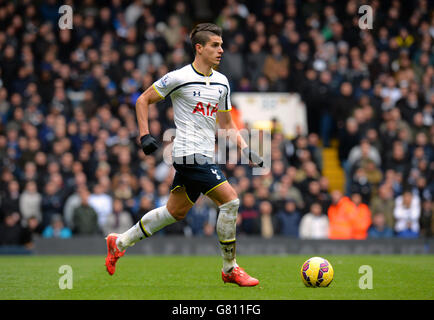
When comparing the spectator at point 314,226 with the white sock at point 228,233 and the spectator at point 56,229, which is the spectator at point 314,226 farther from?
the white sock at point 228,233

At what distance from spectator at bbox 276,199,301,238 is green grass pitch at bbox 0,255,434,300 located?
557 cm

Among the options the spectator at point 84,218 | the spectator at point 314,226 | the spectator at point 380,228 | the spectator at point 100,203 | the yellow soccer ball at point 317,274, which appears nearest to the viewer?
the yellow soccer ball at point 317,274

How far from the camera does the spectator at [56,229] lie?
16812 millimetres

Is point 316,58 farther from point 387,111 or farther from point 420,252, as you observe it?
point 420,252

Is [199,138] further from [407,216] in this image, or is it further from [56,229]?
[407,216]

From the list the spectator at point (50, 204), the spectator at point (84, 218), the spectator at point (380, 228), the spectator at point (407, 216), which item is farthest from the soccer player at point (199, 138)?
the spectator at point (407, 216)

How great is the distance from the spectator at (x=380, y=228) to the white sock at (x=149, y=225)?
9799mm

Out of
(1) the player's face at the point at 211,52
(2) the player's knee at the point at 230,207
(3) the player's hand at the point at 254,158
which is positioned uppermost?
(1) the player's face at the point at 211,52

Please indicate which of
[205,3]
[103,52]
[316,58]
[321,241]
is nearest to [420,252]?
[321,241]

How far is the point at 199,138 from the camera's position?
8.55 m

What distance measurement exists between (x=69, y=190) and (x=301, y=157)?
18.7 ft

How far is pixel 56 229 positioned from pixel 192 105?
9.14 meters

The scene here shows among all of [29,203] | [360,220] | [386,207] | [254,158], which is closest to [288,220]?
[360,220]

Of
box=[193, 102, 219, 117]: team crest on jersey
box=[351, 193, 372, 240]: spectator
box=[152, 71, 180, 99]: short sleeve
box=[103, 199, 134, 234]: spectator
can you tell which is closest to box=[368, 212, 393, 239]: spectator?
box=[351, 193, 372, 240]: spectator
